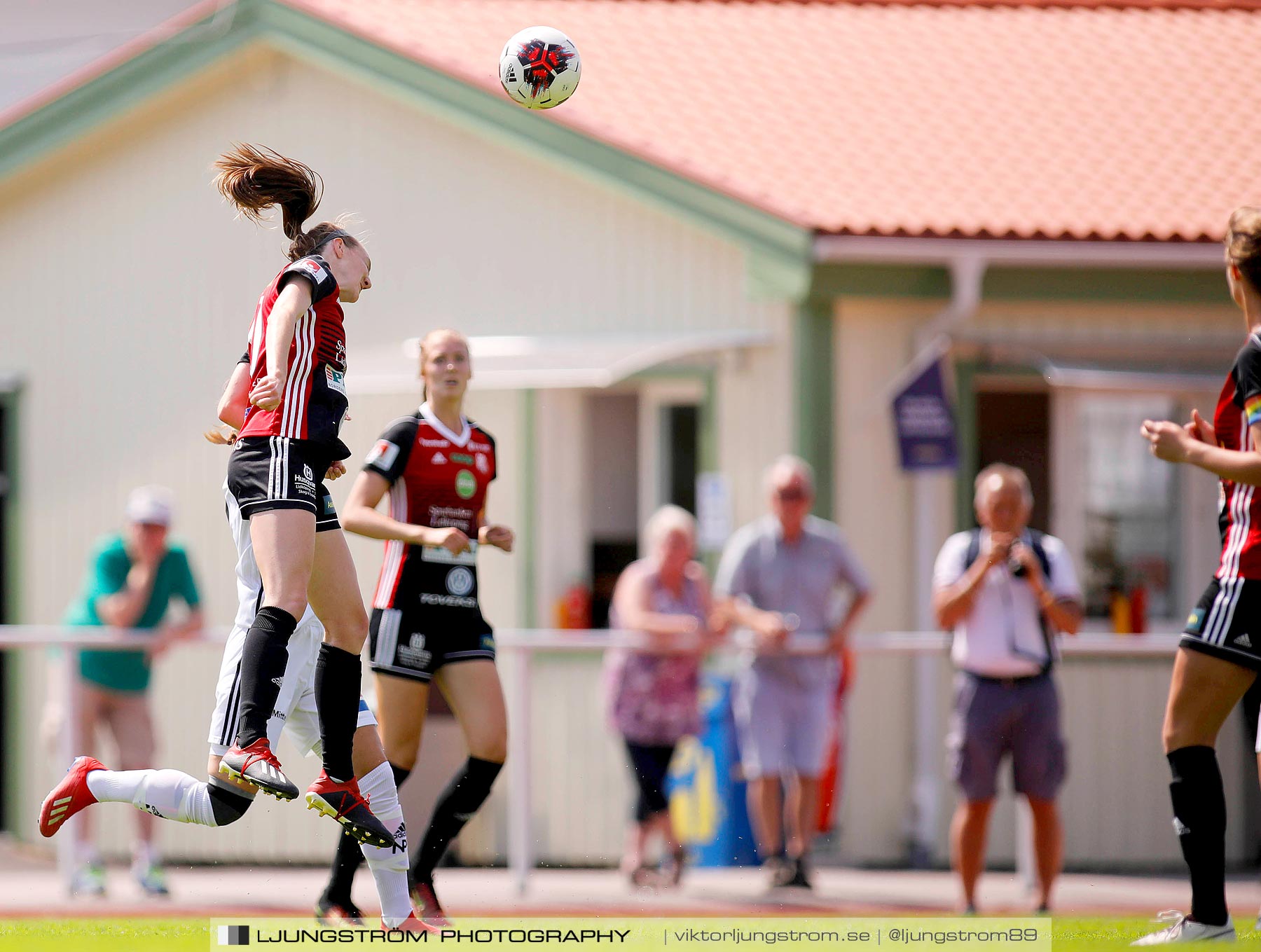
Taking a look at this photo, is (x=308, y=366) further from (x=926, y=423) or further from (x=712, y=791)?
(x=926, y=423)

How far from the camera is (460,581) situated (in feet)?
20.5

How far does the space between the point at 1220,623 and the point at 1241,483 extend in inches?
A: 17.7

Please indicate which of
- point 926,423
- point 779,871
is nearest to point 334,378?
point 779,871

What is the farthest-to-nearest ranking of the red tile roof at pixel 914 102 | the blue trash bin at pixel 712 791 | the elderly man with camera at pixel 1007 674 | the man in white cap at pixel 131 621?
the red tile roof at pixel 914 102, the blue trash bin at pixel 712 791, the man in white cap at pixel 131 621, the elderly man with camera at pixel 1007 674

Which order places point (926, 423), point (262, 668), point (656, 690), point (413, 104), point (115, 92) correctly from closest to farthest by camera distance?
point (262, 668)
point (656, 690)
point (926, 423)
point (413, 104)
point (115, 92)

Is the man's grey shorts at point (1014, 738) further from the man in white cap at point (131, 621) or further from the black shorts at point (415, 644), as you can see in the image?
the man in white cap at point (131, 621)

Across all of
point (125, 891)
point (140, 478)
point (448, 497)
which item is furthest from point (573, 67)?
point (140, 478)

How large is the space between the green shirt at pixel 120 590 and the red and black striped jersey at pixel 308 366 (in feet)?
13.8

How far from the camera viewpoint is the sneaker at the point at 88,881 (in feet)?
29.0

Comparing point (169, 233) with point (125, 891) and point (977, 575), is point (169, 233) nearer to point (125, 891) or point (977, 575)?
point (125, 891)

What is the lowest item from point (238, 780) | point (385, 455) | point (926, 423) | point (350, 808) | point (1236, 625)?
point (350, 808)

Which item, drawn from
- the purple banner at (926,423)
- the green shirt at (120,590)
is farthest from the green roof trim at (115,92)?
the purple banner at (926,423)

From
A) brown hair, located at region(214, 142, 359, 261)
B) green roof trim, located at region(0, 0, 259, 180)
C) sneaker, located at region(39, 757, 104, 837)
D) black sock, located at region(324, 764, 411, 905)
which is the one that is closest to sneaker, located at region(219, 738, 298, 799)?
sneaker, located at region(39, 757, 104, 837)

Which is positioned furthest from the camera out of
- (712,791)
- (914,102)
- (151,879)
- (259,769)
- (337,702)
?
(914,102)
